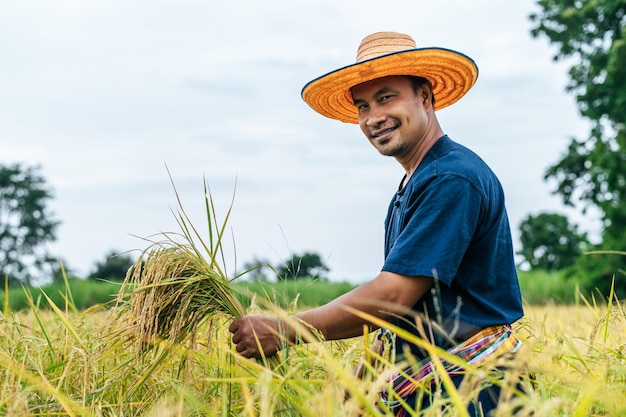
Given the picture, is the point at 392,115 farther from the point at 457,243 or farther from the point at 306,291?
the point at 306,291

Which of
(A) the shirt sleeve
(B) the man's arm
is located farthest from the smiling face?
(B) the man's arm

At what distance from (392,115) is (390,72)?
18 centimetres

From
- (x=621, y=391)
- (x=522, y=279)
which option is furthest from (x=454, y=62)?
(x=522, y=279)

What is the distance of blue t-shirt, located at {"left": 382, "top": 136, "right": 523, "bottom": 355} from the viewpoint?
222 cm

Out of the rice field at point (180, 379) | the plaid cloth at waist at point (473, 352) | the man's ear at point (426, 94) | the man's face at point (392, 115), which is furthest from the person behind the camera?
the man's ear at point (426, 94)

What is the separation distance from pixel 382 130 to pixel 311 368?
0.96 m

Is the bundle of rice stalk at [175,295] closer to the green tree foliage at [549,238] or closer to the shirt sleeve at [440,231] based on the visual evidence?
the shirt sleeve at [440,231]

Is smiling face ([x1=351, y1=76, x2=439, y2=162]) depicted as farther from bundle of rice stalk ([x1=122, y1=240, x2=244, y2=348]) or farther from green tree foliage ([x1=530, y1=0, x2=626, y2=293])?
green tree foliage ([x1=530, y1=0, x2=626, y2=293])

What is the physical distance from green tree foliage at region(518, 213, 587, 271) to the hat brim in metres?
40.8

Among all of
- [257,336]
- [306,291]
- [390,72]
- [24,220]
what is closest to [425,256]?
[257,336]

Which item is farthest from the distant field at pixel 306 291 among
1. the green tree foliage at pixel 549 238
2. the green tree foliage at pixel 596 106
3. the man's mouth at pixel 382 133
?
the green tree foliage at pixel 549 238

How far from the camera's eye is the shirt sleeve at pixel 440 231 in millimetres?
2199

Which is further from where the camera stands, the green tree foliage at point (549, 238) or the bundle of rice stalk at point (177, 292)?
the green tree foliage at point (549, 238)

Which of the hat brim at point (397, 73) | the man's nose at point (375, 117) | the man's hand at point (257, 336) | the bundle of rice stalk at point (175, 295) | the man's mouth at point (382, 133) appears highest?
the hat brim at point (397, 73)
